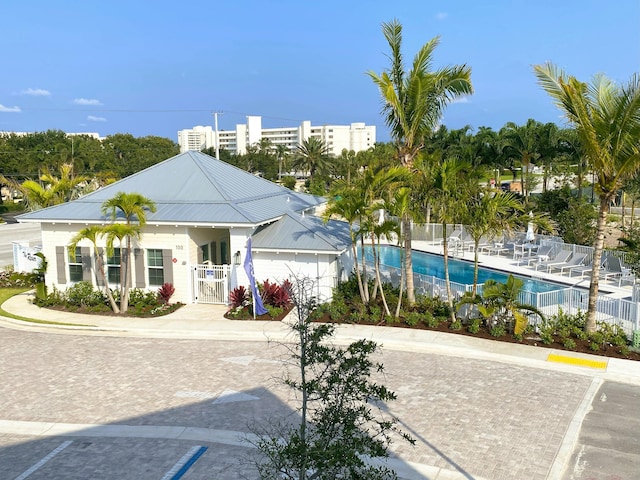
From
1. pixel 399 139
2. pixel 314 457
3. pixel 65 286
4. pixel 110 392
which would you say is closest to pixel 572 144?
pixel 399 139

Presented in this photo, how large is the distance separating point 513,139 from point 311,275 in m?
26.3

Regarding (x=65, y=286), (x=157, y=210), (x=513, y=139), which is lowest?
(x=65, y=286)

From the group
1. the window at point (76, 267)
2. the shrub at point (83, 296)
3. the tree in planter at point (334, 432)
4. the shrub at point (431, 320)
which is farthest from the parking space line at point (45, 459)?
the window at point (76, 267)

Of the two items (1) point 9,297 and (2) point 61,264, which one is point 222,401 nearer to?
(2) point 61,264

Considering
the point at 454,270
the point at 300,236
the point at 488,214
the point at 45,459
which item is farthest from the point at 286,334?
the point at 454,270

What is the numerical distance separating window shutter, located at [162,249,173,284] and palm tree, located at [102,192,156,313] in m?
1.14

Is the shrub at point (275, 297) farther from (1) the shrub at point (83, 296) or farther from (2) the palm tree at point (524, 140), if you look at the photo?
(2) the palm tree at point (524, 140)

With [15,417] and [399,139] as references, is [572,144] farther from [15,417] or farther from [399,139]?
[15,417]

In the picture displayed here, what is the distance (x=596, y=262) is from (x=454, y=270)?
1302 cm

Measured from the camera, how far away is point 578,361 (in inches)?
530

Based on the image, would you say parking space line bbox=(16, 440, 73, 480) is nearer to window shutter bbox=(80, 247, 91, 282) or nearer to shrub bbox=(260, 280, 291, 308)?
shrub bbox=(260, 280, 291, 308)

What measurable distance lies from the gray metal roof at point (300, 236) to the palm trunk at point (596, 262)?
25.2 ft

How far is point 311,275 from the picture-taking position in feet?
63.5

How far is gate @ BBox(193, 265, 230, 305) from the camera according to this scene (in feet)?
64.1
